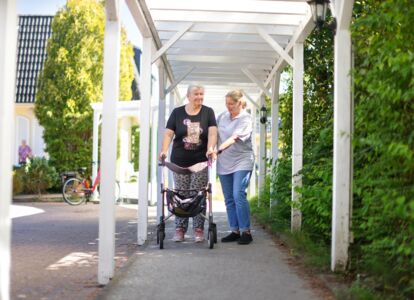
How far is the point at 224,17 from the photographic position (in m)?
8.95

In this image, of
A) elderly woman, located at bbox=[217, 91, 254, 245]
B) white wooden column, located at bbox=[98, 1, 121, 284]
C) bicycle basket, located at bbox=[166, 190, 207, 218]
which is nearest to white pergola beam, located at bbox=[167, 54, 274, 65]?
elderly woman, located at bbox=[217, 91, 254, 245]

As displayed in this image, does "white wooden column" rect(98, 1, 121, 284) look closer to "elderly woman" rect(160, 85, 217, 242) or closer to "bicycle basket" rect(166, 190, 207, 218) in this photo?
"bicycle basket" rect(166, 190, 207, 218)

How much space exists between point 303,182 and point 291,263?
1.92 metres

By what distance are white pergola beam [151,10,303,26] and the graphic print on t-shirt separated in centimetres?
186

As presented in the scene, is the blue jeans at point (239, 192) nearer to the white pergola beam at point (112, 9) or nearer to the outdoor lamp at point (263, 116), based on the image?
the white pergola beam at point (112, 9)

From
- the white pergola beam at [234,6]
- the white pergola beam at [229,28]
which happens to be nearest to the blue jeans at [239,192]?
the white pergola beam at [234,6]

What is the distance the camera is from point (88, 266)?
6312 mm

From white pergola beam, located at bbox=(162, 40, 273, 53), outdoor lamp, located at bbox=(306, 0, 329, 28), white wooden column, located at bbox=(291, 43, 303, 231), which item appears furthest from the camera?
white pergola beam, located at bbox=(162, 40, 273, 53)

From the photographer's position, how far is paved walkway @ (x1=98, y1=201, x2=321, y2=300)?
4820mm

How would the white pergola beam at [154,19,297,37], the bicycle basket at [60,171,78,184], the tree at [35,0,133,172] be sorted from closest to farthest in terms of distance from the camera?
the white pergola beam at [154,19,297,37], the bicycle basket at [60,171,78,184], the tree at [35,0,133,172]

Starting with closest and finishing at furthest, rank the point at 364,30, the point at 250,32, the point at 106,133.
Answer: the point at 106,133 < the point at 364,30 < the point at 250,32

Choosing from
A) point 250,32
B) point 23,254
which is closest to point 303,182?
point 250,32

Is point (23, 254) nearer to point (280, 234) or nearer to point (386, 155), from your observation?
point (280, 234)

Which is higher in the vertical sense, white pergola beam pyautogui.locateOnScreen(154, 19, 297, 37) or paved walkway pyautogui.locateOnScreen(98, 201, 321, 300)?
white pergola beam pyautogui.locateOnScreen(154, 19, 297, 37)
